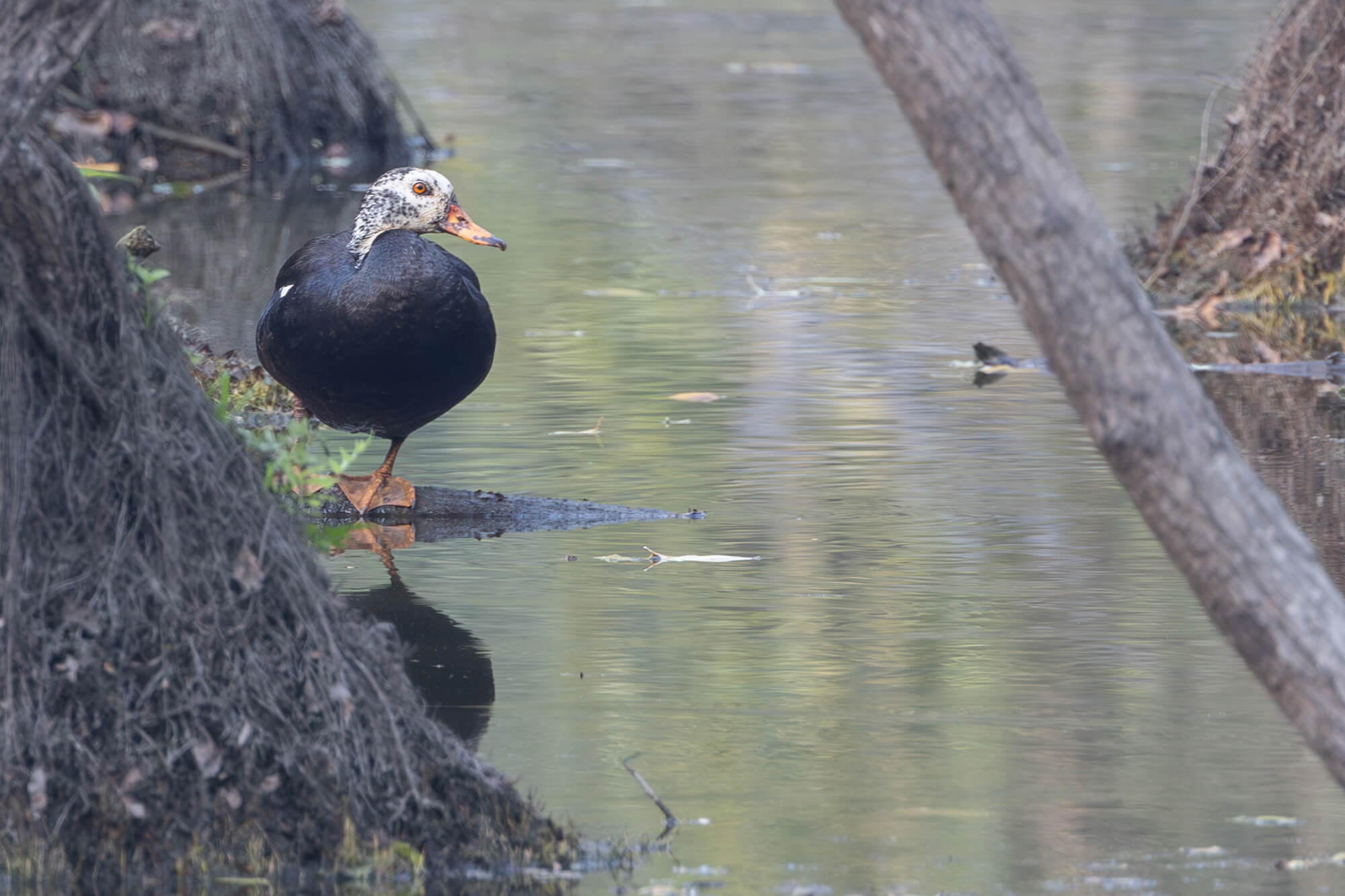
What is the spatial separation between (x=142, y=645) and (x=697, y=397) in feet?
18.6

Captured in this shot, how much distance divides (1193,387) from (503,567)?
12.9 feet

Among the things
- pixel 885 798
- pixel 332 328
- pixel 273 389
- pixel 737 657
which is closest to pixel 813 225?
pixel 273 389

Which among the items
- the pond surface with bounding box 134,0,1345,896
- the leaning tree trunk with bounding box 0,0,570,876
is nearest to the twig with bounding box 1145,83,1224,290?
the pond surface with bounding box 134,0,1345,896

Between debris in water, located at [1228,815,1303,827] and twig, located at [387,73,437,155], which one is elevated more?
debris in water, located at [1228,815,1303,827]

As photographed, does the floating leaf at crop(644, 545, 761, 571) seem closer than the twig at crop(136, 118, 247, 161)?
Yes

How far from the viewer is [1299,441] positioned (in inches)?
366

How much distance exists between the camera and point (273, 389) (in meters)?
9.84


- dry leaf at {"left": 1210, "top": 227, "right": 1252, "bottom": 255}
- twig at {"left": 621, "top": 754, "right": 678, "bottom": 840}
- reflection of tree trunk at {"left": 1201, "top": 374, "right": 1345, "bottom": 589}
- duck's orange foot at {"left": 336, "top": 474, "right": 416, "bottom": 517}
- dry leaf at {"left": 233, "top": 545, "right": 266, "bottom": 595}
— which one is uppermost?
dry leaf at {"left": 233, "top": 545, "right": 266, "bottom": 595}

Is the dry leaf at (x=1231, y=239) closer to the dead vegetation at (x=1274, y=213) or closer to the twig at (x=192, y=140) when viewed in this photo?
the dead vegetation at (x=1274, y=213)

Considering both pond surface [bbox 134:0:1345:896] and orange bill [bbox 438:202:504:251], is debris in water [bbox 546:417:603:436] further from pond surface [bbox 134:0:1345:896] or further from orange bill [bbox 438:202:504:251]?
orange bill [bbox 438:202:504:251]

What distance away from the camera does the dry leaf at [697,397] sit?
1023 centimetres

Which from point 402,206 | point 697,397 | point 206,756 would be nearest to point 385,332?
point 402,206

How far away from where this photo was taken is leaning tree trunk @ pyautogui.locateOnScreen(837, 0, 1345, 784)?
384 cm

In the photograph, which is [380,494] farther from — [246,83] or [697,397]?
[246,83]
